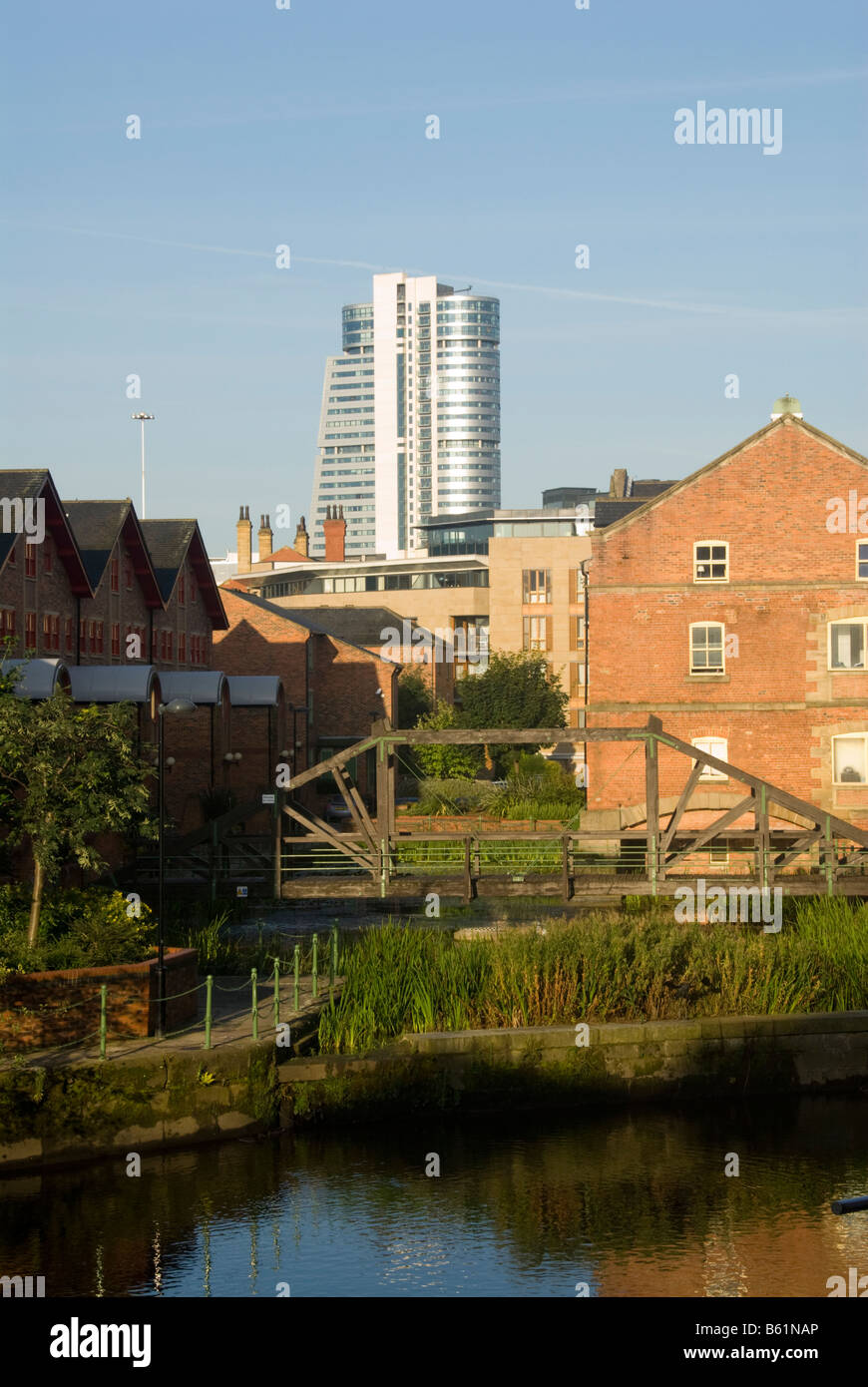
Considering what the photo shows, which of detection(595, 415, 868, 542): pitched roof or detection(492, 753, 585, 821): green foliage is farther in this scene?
detection(492, 753, 585, 821): green foliage

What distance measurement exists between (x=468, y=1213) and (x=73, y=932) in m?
5.98

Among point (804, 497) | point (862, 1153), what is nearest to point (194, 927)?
point (862, 1153)

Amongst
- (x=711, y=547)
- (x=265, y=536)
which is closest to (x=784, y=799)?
(x=711, y=547)

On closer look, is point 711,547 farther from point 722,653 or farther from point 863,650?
point 863,650

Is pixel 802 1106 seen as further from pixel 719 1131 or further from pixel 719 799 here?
pixel 719 799

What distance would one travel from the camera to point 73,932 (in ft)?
59.6

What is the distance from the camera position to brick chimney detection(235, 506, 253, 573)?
114 meters

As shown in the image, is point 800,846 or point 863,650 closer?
point 800,846

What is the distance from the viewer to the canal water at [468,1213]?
44.5 ft

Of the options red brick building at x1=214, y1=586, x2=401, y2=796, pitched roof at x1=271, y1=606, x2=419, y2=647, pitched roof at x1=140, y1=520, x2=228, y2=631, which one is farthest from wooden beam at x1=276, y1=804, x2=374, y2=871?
pitched roof at x1=271, y1=606, x2=419, y2=647

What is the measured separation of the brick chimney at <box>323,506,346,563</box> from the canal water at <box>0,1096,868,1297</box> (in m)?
94.7

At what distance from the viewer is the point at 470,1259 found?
1401 cm

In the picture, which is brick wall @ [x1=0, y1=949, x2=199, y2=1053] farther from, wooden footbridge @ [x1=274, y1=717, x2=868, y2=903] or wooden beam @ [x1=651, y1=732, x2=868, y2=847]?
wooden beam @ [x1=651, y1=732, x2=868, y2=847]
